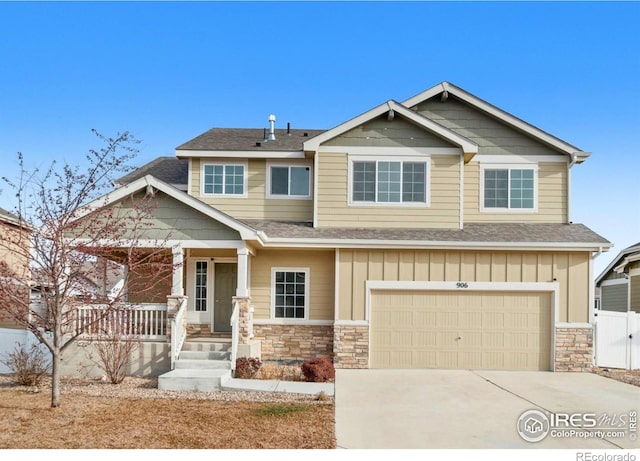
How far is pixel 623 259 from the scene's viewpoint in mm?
23531

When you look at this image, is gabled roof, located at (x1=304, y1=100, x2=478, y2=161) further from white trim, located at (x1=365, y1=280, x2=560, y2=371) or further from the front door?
the front door

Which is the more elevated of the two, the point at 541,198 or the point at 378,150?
the point at 378,150

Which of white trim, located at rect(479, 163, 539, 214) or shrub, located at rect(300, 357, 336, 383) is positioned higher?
white trim, located at rect(479, 163, 539, 214)

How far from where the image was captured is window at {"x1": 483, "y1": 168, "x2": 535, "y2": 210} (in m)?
Answer: 16.8

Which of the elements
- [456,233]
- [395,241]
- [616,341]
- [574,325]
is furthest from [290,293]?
[616,341]

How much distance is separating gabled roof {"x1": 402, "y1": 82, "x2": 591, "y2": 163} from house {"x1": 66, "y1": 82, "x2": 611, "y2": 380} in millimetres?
39

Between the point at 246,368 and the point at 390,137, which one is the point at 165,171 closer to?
the point at 390,137

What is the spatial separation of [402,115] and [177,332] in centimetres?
801

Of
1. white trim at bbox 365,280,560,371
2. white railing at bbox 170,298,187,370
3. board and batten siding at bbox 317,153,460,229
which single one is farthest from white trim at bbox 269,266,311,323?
white railing at bbox 170,298,187,370

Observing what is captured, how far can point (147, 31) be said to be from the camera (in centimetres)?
1391

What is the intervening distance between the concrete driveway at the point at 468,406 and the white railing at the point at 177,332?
3584 millimetres

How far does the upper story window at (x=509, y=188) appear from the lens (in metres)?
16.8

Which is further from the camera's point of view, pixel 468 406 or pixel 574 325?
pixel 574 325

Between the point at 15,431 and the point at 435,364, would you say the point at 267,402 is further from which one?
the point at 435,364
